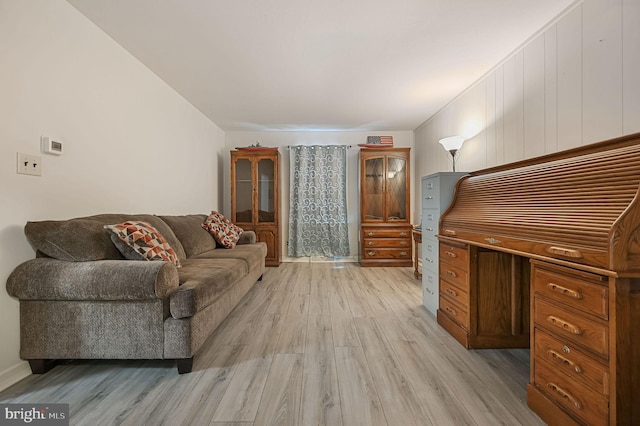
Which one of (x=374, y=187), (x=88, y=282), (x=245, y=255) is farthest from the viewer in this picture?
(x=374, y=187)

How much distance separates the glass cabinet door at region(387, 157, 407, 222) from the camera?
454cm

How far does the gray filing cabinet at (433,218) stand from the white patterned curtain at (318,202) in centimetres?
220

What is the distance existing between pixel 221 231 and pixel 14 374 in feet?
6.71

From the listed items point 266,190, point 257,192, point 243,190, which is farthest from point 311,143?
point 243,190

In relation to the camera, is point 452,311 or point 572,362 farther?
point 452,311

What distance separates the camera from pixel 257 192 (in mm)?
4586

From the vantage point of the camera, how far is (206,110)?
392 cm

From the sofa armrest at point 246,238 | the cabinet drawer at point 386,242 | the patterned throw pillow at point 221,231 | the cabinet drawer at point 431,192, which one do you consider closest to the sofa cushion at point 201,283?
the patterned throw pillow at point 221,231

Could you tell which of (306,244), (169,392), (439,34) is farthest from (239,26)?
(306,244)

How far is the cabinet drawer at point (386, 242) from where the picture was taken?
14.7 feet

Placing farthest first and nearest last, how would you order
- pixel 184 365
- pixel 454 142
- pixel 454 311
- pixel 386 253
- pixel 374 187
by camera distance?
pixel 374 187, pixel 386 253, pixel 454 142, pixel 454 311, pixel 184 365

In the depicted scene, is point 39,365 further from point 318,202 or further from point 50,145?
point 318,202

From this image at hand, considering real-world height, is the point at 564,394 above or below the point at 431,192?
below

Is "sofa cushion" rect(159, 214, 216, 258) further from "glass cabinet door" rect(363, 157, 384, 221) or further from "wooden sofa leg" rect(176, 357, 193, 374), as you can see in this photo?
"glass cabinet door" rect(363, 157, 384, 221)
